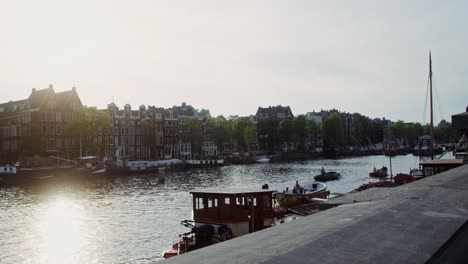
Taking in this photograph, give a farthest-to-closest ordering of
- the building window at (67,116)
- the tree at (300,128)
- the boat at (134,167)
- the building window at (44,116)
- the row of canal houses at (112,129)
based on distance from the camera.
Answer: the tree at (300,128)
the building window at (67,116)
the row of canal houses at (112,129)
the building window at (44,116)
the boat at (134,167)

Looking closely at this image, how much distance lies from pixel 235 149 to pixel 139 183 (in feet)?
323

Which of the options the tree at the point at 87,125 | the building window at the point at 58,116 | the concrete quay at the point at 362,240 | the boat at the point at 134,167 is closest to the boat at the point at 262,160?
the boat at the point at 134,167

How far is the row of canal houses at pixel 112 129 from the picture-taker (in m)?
106

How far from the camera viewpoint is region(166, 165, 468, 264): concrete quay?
22.9 feet

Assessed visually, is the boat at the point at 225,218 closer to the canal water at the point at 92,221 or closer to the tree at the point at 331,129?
the canal water at the point at 92,221

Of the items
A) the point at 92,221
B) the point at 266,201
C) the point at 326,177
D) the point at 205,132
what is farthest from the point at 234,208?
the point at 205,132

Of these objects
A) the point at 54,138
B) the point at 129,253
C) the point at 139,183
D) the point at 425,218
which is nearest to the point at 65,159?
the point at 54,138

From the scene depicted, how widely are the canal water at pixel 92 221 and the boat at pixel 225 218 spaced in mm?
5433

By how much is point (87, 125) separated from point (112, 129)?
15.2 meters

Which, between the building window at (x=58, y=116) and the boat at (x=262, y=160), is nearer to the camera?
the building window at (x=58, y=116)

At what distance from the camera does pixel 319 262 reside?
659 centimetres

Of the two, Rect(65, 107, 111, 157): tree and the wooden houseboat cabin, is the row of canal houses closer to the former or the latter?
Rect(65, 107, 111, 157): tree

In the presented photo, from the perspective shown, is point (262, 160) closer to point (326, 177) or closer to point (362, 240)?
point (326, 177)

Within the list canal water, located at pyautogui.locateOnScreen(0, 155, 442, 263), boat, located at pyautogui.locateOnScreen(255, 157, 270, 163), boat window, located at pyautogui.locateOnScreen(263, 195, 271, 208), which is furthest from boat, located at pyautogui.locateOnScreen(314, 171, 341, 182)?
boat, located at pyautogui.locateOnScreen(255, 157, 270, 163)
